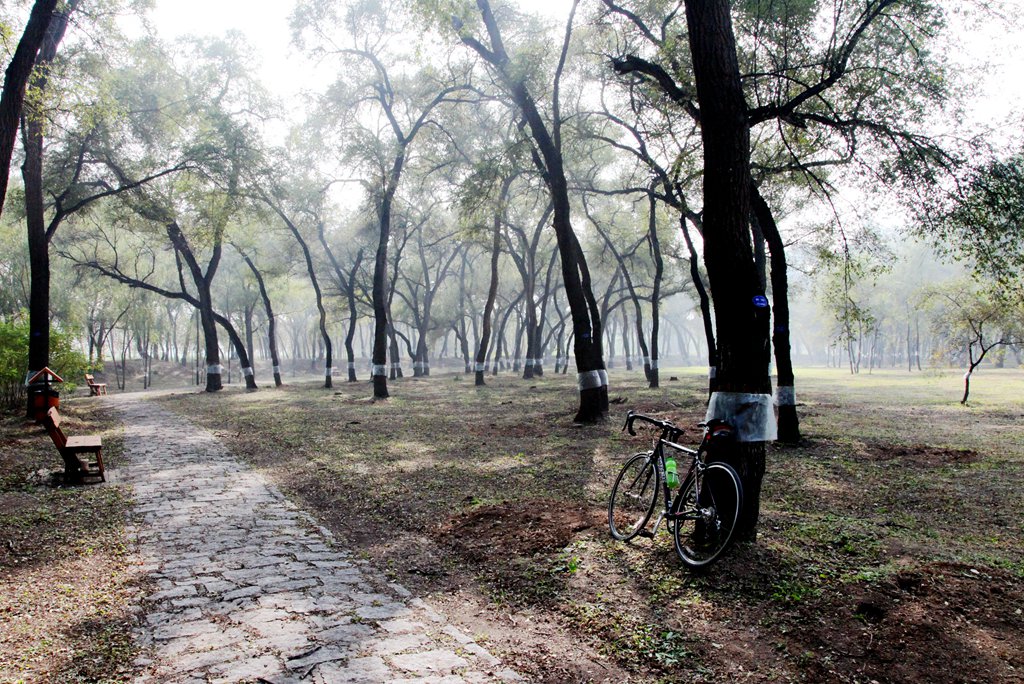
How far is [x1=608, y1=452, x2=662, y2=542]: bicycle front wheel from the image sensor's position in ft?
17.3

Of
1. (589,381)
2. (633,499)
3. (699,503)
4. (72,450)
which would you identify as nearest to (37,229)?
(72,450)

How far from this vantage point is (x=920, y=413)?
53.3 feet

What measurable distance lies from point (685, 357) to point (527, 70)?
233 feet

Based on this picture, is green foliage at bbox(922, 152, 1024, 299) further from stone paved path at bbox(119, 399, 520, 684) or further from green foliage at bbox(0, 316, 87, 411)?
green foliage at bbox(0, 316, 87, 411)

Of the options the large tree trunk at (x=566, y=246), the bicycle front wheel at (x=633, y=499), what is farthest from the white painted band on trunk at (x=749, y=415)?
the large tree trunk at (x=566, y=246)

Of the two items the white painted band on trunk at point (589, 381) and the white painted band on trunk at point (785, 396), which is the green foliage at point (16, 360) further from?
the white painted band on trunk at point (785, 396)

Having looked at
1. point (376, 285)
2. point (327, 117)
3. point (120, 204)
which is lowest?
point (376, 285)

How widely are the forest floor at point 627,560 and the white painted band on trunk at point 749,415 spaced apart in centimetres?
84

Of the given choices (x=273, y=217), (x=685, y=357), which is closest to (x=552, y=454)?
(x=273, y=217)

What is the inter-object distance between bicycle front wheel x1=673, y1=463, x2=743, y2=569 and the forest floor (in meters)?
0.15

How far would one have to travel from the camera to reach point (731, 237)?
494 centimetres

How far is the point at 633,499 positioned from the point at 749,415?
4.81 feet

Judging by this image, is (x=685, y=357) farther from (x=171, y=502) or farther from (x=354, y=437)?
(x=171, y=502)

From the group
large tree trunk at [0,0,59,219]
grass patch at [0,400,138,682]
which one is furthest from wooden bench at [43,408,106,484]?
large tree trunk at [0,0,59,219]
